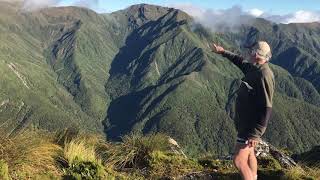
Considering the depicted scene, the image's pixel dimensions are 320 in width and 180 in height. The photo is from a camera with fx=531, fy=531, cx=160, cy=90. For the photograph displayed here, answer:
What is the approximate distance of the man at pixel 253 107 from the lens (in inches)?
355

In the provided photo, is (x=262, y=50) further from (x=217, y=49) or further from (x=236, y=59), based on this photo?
(x=217, y=49)

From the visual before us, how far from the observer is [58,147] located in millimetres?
11789

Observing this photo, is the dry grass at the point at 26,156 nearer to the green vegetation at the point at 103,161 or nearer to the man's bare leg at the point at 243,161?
the green vegetation at the point at 103,161

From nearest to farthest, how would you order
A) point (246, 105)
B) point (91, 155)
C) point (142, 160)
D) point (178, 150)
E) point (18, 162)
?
1. point (246, 105)
2. point (18, 162)
3. point (91, 155)
4. point (142, 160)
5. point (178, 150)

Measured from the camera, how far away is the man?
9.02 metres

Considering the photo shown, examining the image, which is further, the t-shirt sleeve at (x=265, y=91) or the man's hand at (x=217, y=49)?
the man's hand at (x=217, y=49)

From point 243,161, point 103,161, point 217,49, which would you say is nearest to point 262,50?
point 217,49

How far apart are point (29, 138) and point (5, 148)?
930mm

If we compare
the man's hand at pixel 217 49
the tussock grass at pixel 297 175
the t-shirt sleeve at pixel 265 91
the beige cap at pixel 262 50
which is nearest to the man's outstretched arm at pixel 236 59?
the man's hand at pixel 217 49

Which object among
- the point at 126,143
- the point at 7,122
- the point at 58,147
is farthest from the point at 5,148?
the point at 126,143

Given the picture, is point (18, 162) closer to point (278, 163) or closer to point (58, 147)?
point (58, 147)

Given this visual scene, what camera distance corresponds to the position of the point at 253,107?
904 centimetres

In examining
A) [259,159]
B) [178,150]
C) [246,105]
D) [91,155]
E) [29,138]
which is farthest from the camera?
[178,150]

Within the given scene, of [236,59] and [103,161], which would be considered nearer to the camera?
[236,59]
